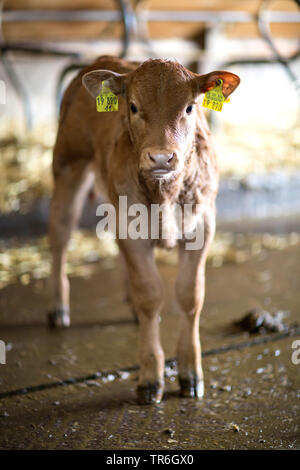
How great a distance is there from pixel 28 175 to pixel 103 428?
4.10 m

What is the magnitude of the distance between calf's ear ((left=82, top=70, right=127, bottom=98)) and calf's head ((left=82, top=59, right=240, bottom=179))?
83 mm

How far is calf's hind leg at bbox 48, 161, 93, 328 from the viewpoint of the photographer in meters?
3.47

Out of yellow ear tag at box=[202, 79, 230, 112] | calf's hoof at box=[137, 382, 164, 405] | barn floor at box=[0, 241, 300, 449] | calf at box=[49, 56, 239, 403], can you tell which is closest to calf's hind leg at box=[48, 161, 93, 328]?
barn floor at box=[0, 241, 300, 449]

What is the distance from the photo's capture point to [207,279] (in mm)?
4266

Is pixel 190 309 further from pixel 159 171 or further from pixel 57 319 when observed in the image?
pixel 57 319

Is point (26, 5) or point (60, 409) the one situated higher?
point (26, 5)

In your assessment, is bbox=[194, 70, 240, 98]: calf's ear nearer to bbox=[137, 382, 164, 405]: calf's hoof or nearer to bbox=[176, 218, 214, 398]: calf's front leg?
bbox=[176, 218, 214, 398]: calf's front leg

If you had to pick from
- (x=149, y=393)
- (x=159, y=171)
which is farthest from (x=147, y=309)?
(x=159, y=171)

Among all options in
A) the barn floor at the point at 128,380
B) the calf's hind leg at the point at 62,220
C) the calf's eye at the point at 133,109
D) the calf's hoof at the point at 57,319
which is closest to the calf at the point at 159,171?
the calf's eye at the point at 133,109

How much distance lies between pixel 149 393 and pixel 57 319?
110cm

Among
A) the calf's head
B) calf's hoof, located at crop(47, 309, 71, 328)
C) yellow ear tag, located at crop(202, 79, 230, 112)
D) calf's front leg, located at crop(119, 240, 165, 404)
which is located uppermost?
yellow ear tag, located at crop(202, 79, 230, 112)

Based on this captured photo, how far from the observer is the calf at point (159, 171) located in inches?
90.1

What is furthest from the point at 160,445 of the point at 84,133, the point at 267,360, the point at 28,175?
the point at 28,175
